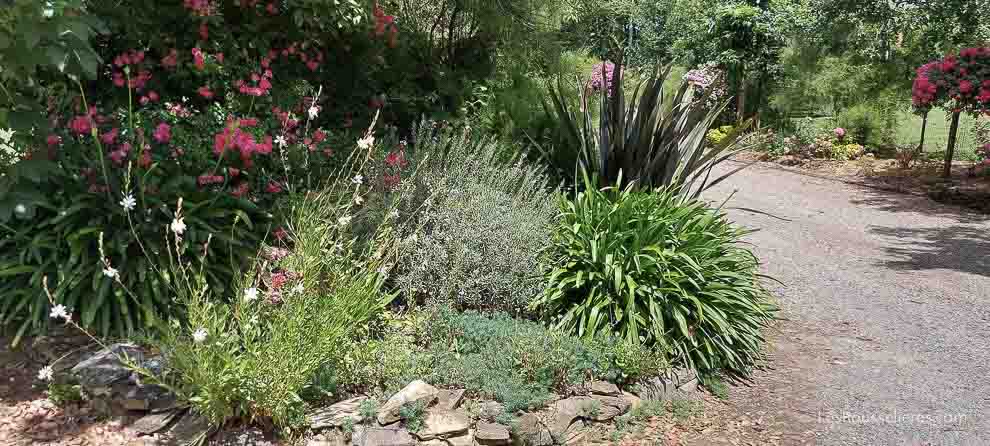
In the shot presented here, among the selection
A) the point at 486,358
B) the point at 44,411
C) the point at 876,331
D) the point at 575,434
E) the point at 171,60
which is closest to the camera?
the point at 44,411

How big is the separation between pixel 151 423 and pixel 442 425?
1.17 meters

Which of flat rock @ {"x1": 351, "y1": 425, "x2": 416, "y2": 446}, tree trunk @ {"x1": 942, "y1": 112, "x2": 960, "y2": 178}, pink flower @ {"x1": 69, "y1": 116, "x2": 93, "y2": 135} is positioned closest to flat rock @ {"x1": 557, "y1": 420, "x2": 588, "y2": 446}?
flat rock @ {"x1": 351, "y1": 425, "x2": 416, "y2": 446}

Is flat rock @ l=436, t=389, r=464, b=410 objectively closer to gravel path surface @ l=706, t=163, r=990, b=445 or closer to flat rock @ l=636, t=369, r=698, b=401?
flat rock @ l=636, t=369, r=698, b=401

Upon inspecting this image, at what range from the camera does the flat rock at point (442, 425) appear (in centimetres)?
277

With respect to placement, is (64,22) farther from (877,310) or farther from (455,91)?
(877,310)

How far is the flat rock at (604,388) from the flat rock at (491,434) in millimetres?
595

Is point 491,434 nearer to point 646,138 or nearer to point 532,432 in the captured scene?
point 532,432

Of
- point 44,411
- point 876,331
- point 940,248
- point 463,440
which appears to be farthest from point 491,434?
point 940,248

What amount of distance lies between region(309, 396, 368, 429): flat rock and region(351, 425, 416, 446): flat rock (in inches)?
2.5

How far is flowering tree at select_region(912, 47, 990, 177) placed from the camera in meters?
8.16

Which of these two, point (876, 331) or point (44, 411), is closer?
point (44, 411)

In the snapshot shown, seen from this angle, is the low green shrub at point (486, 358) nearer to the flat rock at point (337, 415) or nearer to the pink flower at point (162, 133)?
the flat rock at point (337, 415)

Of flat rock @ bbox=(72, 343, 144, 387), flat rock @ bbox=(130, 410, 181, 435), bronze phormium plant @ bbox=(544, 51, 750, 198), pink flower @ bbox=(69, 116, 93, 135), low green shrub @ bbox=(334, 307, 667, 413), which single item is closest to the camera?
flat rock @ bbox=(130, 410, 181, 435)

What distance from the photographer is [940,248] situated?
6.82 meters
